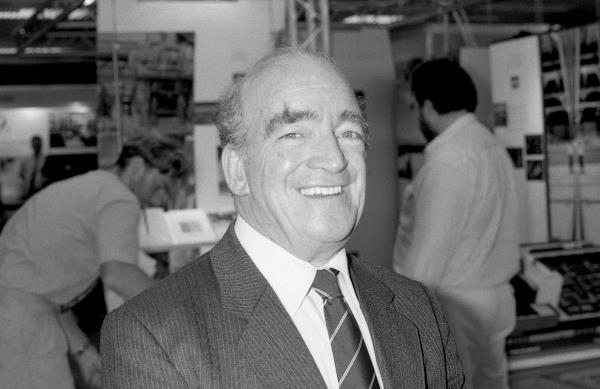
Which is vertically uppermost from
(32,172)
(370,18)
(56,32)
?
(370,18)

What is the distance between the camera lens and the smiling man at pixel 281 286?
4.22ft

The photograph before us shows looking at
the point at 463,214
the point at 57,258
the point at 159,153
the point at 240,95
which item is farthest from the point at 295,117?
the point at 159,153

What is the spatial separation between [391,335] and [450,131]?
2.15 m

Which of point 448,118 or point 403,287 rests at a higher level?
point 448,118

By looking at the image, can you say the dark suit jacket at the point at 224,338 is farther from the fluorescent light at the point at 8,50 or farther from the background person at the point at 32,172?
the fluorescent light at the point at 8,50

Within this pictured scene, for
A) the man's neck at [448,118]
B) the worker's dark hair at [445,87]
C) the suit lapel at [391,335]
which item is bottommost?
the suit lapel at [391,335]

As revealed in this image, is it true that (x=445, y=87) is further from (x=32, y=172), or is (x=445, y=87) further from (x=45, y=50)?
(x=45, y=50)

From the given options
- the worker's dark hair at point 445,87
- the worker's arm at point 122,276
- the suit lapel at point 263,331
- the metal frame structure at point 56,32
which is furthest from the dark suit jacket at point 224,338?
the metal frame structure at point 56,32

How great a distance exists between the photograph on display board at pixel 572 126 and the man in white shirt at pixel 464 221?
14.0 ft

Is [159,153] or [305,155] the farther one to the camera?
[159,153]

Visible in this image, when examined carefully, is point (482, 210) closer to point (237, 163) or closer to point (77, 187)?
point (77, 187)

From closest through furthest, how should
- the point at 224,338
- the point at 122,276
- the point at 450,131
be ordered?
the point at 224,338, the point at 122,276, the point at 450,131

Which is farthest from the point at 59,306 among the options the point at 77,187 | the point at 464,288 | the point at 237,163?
the point at 237,163

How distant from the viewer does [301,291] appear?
4.59 feet
